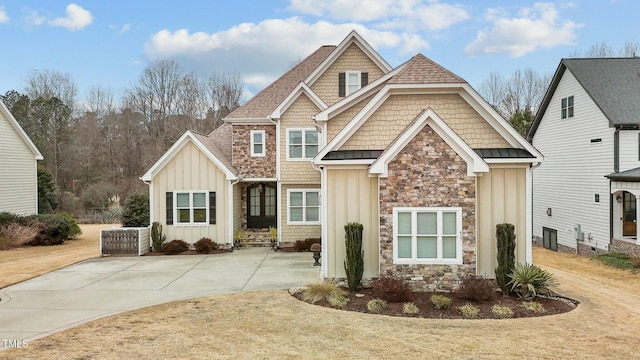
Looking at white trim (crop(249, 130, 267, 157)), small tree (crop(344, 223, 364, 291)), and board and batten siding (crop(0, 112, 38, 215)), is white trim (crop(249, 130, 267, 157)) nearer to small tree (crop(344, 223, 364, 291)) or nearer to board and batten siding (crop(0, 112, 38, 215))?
small tree (crop(344, 223, 364, 291))

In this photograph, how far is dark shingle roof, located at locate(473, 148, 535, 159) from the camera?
38.3 ft

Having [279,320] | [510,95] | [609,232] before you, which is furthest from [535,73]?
Answer: [279,320]

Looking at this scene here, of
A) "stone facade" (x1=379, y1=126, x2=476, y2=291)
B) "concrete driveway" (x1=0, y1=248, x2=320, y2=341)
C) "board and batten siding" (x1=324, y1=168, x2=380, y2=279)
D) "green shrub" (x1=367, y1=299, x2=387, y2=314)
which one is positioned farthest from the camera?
"board and batten siding" (x1=324, y1=168, x2=380, y2=279)

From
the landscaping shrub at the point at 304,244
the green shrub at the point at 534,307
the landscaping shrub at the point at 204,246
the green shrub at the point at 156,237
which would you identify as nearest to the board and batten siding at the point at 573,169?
the landscaping shrub at the point at 304,244

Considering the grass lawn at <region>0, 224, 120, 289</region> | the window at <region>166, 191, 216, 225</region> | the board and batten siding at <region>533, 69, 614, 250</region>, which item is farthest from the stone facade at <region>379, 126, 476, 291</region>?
the board and batten siding at <region>533, 69, 614, 250</region>

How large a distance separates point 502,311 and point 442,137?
Answer: 4.45 metres

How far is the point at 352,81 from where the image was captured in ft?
61.5

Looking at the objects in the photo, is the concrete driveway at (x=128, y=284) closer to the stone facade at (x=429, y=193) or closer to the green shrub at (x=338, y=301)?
the green shrub at (x=338, y=301)

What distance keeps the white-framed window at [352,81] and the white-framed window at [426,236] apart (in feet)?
29.2

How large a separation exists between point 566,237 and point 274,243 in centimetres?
1597

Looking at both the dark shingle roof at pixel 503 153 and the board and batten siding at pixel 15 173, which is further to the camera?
the board and batten siding at pixel 15 173

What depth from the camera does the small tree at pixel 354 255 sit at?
448 inches

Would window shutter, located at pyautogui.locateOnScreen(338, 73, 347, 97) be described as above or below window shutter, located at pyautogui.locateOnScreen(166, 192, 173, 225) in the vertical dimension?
above

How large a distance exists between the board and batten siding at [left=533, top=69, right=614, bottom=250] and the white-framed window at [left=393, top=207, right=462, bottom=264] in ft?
41.0
